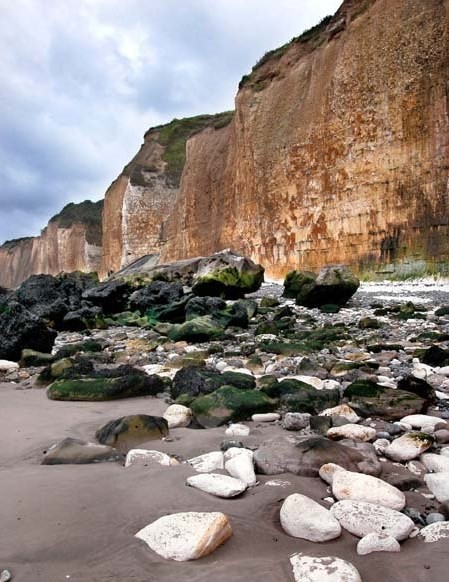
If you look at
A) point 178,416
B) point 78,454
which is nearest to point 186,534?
point 78,454

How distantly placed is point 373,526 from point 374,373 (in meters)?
2.49

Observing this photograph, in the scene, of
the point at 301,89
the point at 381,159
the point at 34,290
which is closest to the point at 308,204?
the point at 381,159

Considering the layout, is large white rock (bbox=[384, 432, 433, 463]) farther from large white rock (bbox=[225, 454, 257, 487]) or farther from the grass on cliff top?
the grass on cliff top

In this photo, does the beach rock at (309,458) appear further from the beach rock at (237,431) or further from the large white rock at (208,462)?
the beach rock at (237,431)

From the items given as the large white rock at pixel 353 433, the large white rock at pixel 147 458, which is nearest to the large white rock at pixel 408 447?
the large white rock at pixel 353 433

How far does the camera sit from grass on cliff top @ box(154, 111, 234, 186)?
1563 inches

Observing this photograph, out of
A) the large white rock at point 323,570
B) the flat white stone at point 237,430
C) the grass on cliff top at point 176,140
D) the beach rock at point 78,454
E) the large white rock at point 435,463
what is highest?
the grass on cliff top at point 176,140

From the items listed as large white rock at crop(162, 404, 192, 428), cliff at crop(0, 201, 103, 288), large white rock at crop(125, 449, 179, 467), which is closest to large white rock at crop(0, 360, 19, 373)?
large white rock at crop(162, 404, 192, 428)

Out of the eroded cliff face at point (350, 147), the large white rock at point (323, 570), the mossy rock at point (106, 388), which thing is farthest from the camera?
the eroded cliff face at point (350, 147)

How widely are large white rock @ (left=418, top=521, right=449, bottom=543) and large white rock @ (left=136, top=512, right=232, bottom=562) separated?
1.96 feet

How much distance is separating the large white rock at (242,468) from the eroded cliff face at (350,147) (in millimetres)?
13487

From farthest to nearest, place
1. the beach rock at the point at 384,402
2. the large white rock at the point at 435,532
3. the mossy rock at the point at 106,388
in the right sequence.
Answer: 1. the mossy rock at the point at 106,388
2. the beach rock at the point at 384,402
3. the large white rock at the point at 435,532

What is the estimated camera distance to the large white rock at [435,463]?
77.6 inches

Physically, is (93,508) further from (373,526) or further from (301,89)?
(301,89)
